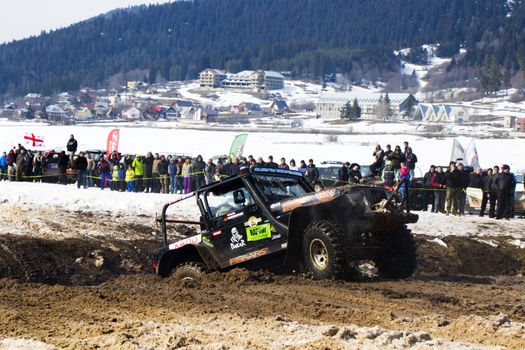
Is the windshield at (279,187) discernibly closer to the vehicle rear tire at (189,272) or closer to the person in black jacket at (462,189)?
the vehicle rear tire at (189,272)

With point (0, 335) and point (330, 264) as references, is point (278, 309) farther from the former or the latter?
point (0, 335)

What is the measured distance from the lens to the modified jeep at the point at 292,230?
40.0 ft

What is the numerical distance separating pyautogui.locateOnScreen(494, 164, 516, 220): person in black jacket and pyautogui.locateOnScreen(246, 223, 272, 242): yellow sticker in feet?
42.4

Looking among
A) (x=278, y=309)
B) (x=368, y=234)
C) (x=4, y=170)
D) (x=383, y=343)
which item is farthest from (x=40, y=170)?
(x=383, y=343)

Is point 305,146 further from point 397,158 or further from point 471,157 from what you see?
point 397,158

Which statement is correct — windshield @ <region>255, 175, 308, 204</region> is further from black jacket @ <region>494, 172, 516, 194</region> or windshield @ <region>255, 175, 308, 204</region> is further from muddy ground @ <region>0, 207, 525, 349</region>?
black jacket @ <region>494, 172, 516, 194</region>

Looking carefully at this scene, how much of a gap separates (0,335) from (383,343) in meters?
3.74

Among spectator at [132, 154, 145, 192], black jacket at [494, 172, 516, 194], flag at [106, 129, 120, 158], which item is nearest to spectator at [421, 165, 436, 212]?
black jacket at [494, 172, 516, 194]

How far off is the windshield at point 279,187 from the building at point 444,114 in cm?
16067

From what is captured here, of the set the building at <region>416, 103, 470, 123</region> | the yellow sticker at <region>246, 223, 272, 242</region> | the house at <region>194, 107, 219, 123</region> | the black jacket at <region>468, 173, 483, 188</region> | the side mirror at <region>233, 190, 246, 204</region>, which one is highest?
the building at <region>416, 103, 470, 123</region>

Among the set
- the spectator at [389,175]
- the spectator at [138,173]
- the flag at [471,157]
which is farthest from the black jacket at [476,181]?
the spectator at [138,173]

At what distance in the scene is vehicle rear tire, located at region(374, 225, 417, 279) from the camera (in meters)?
13.1

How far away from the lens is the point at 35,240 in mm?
16172

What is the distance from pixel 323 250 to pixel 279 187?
1.50 m
